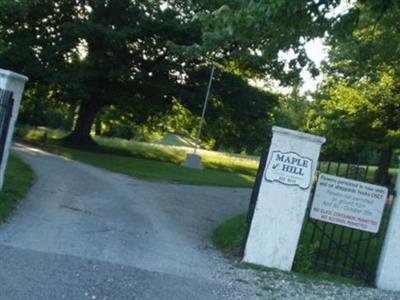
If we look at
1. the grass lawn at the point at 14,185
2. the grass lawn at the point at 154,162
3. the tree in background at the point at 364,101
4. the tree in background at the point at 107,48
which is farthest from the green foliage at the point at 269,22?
the tree in background at the point at 107,48

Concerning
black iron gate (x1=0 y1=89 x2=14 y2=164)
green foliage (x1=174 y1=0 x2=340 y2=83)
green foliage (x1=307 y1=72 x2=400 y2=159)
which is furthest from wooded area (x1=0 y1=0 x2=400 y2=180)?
black iron gate (x1=0 y1=89 x2=14 y2=164)

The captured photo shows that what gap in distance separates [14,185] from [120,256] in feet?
16.5

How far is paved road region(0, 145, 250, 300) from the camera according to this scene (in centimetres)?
672

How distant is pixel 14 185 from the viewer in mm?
12570

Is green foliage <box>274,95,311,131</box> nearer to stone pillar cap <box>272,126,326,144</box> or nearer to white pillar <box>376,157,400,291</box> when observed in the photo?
stone pillar cap <box>272,126,326,144</box>

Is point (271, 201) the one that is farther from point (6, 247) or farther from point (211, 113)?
point (211, 113)

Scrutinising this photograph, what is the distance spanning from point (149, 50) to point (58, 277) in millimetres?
22035

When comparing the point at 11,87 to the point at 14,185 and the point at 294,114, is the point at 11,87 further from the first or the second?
the point at 294,114

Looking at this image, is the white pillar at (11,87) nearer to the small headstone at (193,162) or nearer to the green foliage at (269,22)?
the green foliage at (269,22)

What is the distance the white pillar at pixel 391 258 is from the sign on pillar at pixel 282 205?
4.04 feet

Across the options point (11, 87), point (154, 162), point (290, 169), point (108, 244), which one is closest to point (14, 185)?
point (11, 87)

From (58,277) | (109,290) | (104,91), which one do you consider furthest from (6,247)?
(104,91)

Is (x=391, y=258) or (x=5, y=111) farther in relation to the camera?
(x=5, y=111)

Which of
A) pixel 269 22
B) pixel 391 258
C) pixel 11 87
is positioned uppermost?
pixel 269 22
